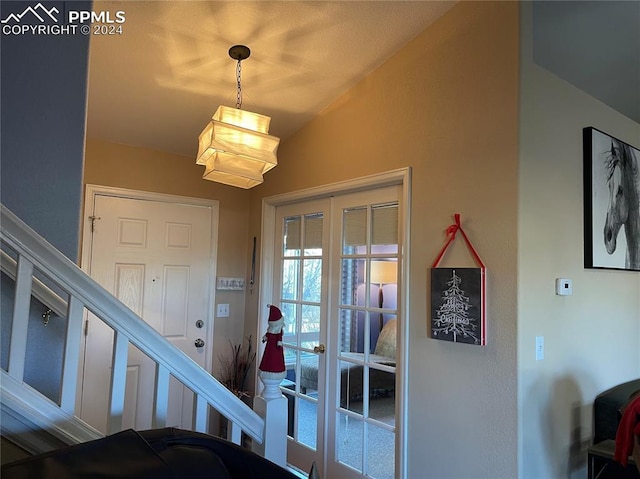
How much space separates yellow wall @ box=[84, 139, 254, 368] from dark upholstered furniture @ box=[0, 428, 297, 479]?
2658 mm

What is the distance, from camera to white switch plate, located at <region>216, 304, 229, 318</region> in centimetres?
373

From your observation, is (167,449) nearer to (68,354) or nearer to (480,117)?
(68,354)

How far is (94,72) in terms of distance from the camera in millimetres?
2561

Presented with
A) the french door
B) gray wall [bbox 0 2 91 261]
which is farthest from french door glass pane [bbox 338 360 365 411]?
gray wall [bbox 0 2 91 261]

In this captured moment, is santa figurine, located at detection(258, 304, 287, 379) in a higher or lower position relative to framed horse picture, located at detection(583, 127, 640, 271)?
lower

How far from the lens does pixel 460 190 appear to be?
223 cm

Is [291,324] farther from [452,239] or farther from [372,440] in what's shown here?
[452,239]

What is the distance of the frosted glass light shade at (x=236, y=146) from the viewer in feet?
6.34

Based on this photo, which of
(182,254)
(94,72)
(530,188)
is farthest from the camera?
(182,254)

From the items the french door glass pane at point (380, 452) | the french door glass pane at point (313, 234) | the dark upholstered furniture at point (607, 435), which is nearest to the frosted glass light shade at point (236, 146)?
the french door glass pane at point (313, 234)

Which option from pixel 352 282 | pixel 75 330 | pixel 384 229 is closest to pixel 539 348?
pixel 384 229

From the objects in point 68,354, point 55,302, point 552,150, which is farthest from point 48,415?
point 552,150

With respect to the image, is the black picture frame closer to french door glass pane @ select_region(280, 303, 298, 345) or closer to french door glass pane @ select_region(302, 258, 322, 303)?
french door glass pane @ select_region(302, 258, 322, 303)

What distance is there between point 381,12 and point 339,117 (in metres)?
0.85
